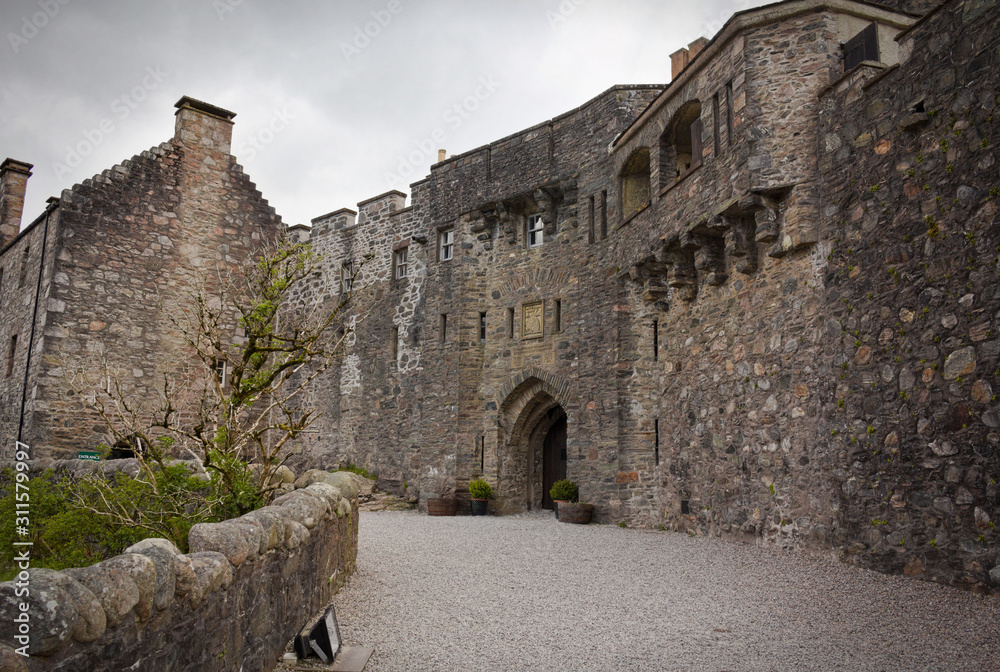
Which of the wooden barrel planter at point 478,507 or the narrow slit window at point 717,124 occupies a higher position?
the narrow slit window at point 717,124

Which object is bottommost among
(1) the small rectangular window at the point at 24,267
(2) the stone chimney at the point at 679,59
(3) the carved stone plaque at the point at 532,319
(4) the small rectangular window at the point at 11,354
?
(4) the small rectangular window at the point at 11,354

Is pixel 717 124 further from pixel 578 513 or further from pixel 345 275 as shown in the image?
pixel 345 275

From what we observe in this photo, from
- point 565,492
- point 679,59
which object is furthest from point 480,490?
point 679,59

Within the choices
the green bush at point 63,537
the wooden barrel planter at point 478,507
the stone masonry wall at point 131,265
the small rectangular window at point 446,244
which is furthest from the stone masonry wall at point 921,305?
the stone masonry wall at point 131,265

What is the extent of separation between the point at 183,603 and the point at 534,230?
545 inches

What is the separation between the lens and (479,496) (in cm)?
1537

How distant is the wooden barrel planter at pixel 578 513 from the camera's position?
13039 mm

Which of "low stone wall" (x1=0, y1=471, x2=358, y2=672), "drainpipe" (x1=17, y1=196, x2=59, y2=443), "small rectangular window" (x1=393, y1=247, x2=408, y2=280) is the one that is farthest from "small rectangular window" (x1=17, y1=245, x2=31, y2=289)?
"low stone wall" (x1=0, y1=471, x2=358, y2=672)

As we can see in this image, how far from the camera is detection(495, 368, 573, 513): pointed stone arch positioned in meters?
15.5

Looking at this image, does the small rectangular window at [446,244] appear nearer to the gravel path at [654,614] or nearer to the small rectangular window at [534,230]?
the small rectangular window at [534,230]

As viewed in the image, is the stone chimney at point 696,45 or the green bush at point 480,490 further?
the green bush at point 480,490

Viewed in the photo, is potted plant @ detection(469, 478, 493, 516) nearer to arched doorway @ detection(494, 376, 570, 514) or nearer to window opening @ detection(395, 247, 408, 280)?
arched doorway @ detection(494, 376, 570, 514)

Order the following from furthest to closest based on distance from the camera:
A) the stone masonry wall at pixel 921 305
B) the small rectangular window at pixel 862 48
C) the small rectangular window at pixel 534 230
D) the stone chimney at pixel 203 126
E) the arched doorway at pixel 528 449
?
the stone chimney at pixel 203 126
the small rectangular window at pixel 534 230
the arched doorway at pixel 528 449
the small rectangular window at pixel 862 48
the stone masonry wall at pixel 921 305

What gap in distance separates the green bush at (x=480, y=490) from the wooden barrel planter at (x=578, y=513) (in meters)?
2.60
